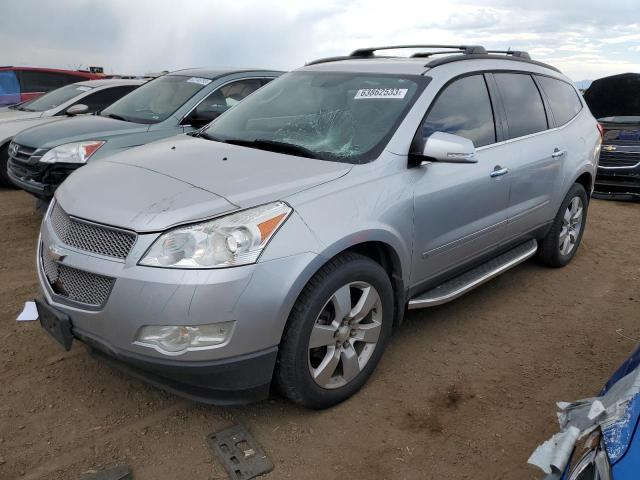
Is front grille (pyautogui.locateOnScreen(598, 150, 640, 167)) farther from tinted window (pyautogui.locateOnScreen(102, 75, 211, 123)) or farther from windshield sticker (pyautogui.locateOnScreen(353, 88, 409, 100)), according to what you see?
windshield sticker (pyautogui.locateOnScreen(353, 88, 409, 100))

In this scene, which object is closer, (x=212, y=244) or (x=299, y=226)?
(x=212, y=244)

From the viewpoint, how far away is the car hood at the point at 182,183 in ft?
8.01

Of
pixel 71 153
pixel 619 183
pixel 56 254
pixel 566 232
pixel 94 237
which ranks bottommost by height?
pixel 619 183

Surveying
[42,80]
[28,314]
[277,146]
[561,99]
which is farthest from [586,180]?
[42,80]

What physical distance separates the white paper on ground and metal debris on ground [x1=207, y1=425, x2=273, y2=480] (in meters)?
1.79

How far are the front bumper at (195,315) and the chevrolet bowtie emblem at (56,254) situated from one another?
52mm

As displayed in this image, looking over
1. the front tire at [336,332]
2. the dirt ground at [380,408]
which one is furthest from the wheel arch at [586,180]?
the front tire at [336,332]

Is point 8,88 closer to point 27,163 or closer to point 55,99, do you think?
point 55,99

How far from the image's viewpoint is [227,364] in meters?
2.37

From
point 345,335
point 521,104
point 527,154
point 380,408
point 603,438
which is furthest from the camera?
point 521,104

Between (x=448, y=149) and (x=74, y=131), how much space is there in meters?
4.10

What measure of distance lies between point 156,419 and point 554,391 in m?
2.16

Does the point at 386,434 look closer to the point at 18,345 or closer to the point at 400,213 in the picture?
the point at 400,213

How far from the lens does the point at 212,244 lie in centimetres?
235
